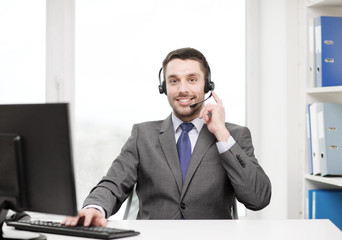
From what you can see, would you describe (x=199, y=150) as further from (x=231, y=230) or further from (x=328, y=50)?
(x=328, y=50)

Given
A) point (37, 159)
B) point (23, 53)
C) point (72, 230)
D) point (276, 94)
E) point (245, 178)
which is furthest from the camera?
point (276, 94)

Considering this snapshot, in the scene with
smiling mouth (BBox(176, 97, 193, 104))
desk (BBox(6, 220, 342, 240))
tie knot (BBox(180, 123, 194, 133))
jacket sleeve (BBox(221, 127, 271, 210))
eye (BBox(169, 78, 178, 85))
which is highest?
eye (BBox(169, 78, 178, 85))

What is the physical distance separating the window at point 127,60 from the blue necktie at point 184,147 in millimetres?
852

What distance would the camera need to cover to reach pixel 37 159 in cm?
124

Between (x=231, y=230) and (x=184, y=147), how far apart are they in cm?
63

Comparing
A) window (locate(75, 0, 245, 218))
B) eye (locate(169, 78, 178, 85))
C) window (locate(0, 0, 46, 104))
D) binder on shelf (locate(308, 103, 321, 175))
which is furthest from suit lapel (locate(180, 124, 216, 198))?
window (locate(0, 0, 46, 104))

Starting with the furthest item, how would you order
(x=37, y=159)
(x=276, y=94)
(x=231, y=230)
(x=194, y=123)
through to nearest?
(x=276, y=94) < (x=194, y=123) < (x=231, y=230) < (x=37, y=159)

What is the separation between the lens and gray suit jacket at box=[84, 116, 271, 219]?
1905 mm

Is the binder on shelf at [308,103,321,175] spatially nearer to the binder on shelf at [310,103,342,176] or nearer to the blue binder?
the binder on shelf at [310,103,342,176]

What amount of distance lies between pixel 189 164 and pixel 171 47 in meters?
1.17

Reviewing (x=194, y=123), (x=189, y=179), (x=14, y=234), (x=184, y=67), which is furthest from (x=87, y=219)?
(x=184, y=67)

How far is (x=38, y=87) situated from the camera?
2750 mm

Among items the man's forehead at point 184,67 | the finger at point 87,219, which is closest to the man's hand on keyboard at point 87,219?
the finger at point 87,219

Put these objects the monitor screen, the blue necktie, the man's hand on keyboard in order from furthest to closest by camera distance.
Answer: the blue necktie
the man's hand on keyboard
the monitor screen
